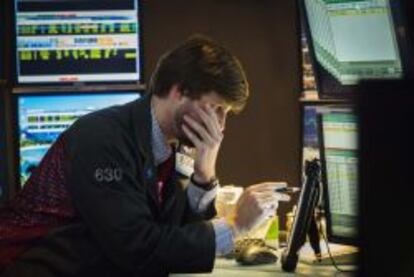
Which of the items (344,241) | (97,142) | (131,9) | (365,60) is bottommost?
(344,241)

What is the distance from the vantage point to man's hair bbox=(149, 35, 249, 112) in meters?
2.02

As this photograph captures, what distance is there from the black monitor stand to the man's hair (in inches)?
13.0

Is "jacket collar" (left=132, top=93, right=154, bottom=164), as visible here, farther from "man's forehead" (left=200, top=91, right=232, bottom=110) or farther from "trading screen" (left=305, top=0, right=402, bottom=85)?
"trading screen" (left=305, top=0, right=402, bottom=85)

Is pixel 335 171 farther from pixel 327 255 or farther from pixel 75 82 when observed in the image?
pixel 75 82

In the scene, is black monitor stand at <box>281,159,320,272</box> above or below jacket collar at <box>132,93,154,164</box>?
below

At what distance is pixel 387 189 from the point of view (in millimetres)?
604

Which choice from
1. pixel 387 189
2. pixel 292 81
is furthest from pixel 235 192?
pixel 387 189

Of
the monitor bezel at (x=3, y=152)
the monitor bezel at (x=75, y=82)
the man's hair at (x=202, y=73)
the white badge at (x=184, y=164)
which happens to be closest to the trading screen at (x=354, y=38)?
the man's hair at (x=202, y=73)

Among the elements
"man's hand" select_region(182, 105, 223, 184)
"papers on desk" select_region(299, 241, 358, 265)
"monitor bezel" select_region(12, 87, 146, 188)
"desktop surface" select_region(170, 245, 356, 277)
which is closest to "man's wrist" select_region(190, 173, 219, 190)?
"man's hand" select_region(182, 105, 223, 184)

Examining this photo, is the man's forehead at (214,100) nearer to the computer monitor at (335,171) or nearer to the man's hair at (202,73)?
the man's hair at (202,73)

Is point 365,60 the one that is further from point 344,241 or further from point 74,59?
point 74,59

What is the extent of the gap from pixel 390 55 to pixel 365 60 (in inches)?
4.5

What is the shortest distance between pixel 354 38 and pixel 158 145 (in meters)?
0.61

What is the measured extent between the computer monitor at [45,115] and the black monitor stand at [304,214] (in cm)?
113
